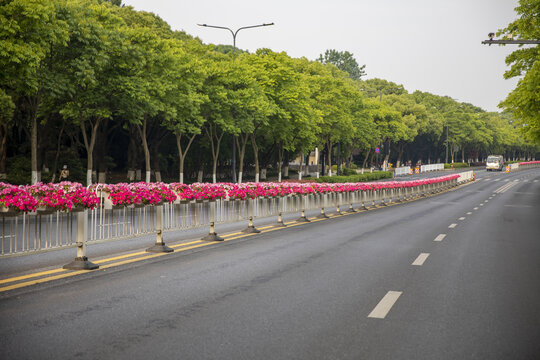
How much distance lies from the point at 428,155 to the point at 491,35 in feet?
377

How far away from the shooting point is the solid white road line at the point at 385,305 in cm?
695

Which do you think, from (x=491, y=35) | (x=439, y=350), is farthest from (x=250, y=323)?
(x=491, y=35)

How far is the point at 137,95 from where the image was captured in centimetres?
3625

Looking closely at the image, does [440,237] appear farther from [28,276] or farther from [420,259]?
[28,276]

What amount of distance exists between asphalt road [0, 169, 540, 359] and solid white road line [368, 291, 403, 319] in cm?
3

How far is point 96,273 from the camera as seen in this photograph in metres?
9.58

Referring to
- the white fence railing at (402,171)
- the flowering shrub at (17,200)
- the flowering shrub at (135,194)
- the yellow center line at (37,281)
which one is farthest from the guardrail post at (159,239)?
the white fence railing at (402,171)

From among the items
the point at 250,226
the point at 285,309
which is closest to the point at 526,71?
the point at 250,226

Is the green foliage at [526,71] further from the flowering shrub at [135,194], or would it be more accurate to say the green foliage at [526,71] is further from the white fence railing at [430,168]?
the white fence railing at [430,168]

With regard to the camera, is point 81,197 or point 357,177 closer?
point 81,197

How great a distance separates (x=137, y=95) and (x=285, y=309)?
30823mm

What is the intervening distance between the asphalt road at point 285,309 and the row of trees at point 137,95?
1889 centimetres

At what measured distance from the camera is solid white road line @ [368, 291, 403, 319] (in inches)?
273

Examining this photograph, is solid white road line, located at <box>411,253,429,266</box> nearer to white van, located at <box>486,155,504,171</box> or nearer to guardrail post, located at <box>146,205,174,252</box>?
guardrail post, located at <box>146,205,174,252</box>
